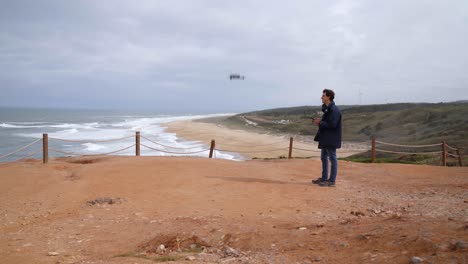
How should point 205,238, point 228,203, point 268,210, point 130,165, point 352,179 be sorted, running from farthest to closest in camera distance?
point 130,165 → point 352,179 → point 228,203 → point 268,210 → point 205,238

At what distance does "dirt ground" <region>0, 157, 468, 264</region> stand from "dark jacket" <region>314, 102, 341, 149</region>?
3.25 ft

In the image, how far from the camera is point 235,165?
1111cm

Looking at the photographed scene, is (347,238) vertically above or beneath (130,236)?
above

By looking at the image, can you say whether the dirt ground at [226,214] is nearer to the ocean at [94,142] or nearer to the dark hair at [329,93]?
the dark hair at [329,93]

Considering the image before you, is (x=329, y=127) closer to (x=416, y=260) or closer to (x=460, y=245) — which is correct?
(x=460, y=245)

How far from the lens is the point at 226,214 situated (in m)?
6.05

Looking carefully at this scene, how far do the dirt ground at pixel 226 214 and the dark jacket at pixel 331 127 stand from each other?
0.99 metres

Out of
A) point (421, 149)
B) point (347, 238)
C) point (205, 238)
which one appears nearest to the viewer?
point (347, 238)

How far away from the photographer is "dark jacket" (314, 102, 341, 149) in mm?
7785

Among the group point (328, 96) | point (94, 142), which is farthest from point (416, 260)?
point (94, 142)

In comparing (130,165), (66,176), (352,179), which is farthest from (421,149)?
(66,176)

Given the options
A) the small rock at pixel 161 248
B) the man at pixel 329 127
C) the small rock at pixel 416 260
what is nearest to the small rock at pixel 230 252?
the small rock at pixel 161 248

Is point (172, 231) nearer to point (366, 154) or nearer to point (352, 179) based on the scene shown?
point (352, 179)

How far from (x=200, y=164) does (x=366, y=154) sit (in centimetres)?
1200
